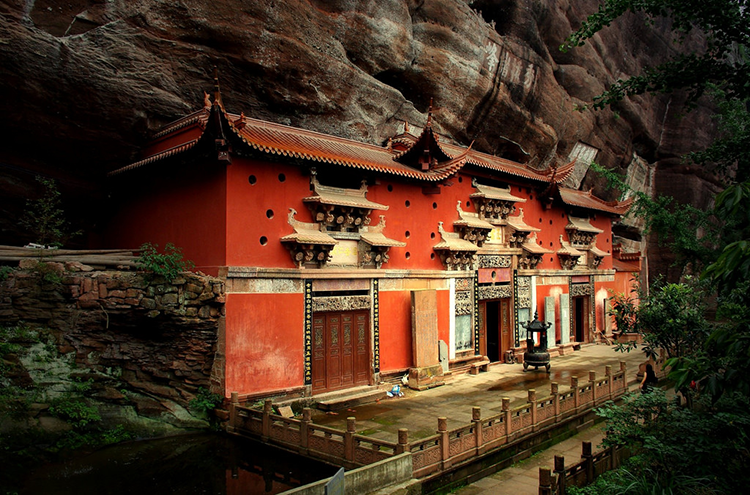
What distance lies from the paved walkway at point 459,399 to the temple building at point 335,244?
77 cm

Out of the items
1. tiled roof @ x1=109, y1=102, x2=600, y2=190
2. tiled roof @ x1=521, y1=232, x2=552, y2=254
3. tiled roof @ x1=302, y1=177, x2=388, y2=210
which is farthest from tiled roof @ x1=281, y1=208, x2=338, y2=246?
tiled roof @ x1=521, y1=232, x2=552, y2=254

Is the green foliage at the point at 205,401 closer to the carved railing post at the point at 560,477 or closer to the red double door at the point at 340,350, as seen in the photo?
the red double door at the point at 340,350

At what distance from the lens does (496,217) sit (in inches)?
712

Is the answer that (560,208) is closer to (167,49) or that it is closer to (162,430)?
(167,49)

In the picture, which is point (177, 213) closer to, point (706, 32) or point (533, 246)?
point (706, 32)

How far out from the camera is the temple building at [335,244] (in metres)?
11.2

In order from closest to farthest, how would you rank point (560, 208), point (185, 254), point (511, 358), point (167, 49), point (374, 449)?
point (374, 449) → point (185, 254) → point (167, 49) → point (511, 358) → point (560, 208)

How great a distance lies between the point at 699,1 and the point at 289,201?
8894mm

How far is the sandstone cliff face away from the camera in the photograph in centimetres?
1243

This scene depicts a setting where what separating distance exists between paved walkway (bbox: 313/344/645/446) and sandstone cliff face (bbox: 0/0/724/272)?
7.74 m

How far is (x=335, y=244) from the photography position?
41.2 ft

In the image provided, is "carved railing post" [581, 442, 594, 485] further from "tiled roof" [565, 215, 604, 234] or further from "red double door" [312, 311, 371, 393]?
"tiled roof" [565, 215, 604, 234]

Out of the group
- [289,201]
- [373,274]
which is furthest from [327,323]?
[289,201]

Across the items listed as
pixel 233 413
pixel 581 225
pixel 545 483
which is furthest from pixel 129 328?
pixel 581 225
